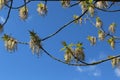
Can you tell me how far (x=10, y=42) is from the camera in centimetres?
1380

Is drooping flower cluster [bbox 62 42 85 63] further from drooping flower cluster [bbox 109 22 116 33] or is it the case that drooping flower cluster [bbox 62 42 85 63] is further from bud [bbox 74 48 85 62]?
drooping flower cluster [bbox 109 22 116 33]

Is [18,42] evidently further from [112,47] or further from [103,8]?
[112,47]

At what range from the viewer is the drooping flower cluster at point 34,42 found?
40.9 feet

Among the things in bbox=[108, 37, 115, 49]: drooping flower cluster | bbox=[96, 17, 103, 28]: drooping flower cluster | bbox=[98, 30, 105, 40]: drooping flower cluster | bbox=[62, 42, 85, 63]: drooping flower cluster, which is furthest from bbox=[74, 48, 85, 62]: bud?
bbox=[96, 17, 103, 28]: drooping flower cluster

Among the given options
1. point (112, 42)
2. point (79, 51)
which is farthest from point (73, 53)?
point (112, 42)

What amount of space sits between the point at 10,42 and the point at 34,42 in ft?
4.58

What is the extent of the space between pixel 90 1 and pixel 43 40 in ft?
5.75

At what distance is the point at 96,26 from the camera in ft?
60.1

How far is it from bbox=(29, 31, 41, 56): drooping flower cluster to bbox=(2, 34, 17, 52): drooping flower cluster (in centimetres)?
102

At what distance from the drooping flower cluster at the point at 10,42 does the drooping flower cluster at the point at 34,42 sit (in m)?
1.02

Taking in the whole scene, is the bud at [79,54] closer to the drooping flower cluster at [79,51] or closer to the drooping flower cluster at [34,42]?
the drooping flower cluster at [79,51]

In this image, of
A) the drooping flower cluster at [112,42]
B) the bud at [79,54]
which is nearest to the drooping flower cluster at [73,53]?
the bud at [79,54]

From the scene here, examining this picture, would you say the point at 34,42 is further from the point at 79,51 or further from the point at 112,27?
the point at 112,27

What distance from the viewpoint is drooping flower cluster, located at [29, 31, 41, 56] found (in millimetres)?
12469
